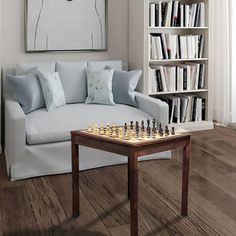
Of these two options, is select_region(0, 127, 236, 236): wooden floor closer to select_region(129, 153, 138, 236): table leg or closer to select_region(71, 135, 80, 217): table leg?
select_region(71, 135, 80, 217): table leg

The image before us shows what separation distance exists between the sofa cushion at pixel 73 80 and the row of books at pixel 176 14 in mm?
1018

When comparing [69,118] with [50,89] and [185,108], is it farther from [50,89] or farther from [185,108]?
[185,108]

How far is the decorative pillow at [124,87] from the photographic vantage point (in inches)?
159

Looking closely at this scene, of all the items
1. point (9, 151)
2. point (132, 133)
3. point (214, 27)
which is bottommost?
point (9, 151)

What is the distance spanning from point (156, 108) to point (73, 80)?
3.01ft

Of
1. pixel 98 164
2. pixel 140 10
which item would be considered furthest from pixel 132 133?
pixel 140 10

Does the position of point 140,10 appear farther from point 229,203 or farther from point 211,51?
point 229,203

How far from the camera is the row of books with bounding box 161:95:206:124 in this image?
15.4 feet

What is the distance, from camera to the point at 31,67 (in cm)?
396

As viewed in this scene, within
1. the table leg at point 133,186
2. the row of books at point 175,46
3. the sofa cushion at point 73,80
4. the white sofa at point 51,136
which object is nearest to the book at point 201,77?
the row of books at point 175,46

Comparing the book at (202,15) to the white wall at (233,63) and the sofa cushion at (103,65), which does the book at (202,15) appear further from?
the sofa cushion at (103,65)

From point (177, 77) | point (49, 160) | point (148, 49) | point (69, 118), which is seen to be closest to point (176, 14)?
point (148, 49)

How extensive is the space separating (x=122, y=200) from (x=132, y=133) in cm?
62

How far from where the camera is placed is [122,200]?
2.82 metres
